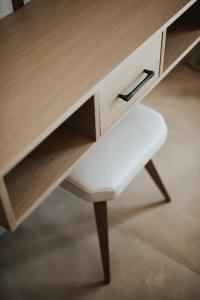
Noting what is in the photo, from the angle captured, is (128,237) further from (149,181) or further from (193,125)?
(193,125)

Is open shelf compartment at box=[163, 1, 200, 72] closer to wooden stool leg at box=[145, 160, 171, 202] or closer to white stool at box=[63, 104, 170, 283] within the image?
white stool at box=[63, 104, 170, 283]

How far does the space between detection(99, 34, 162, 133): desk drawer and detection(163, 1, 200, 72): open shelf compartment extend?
94 mm

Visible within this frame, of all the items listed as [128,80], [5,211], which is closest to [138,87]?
[128,80]

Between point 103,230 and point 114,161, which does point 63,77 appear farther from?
point 103,230

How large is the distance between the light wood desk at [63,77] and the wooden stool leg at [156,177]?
0.34 m

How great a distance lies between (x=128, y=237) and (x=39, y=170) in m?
0.57

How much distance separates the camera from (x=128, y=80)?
96 cm

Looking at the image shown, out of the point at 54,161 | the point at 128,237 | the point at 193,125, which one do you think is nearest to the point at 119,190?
the point at 54,161

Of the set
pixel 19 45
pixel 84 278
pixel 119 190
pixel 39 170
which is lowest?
pixel 84 278

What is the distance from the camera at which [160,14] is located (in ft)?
3.31

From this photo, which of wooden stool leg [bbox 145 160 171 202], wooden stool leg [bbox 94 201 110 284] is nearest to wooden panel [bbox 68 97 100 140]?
wooden stool leg [bbox 94 201 110 284]

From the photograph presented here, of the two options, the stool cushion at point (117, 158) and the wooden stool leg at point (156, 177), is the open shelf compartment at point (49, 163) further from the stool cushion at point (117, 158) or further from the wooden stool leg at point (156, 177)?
the wooden stool leg at point (156, 177)

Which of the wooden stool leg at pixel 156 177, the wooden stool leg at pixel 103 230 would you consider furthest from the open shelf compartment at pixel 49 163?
the wooden stool leg at pixel 156 177

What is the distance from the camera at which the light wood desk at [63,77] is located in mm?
794
